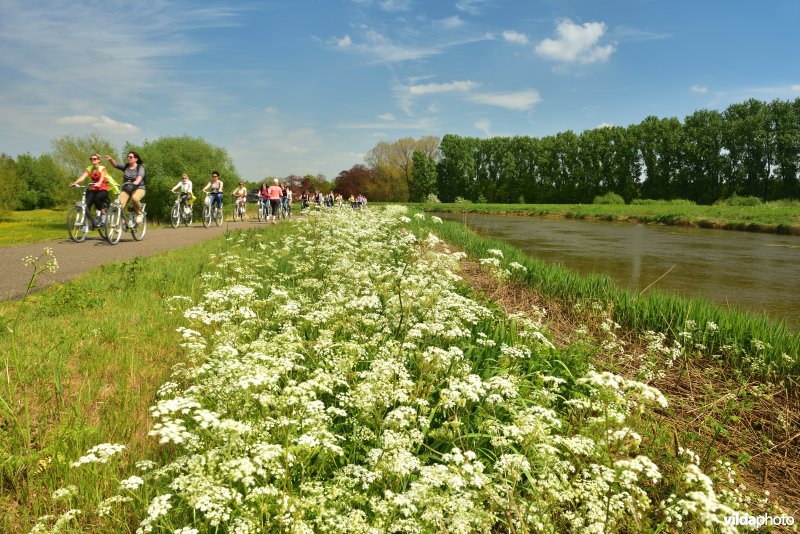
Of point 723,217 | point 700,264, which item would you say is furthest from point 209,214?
point 723,217

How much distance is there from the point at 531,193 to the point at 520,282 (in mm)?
84872

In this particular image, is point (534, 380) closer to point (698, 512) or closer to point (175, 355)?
point (698, 512)

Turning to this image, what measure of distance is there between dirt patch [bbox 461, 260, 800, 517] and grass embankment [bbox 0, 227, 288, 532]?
456 cm

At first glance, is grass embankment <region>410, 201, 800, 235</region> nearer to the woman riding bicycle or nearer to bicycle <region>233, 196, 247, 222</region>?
the woman riding bicycle

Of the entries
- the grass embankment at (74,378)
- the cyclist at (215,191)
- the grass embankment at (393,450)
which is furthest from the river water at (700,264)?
the cyclist at (215,191)

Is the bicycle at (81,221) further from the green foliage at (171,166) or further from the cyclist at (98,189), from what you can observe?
the green foliage at (171,166)

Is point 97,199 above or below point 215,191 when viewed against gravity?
below

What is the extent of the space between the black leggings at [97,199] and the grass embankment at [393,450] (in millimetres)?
9471

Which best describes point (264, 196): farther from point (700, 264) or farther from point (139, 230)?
point (700, 264)

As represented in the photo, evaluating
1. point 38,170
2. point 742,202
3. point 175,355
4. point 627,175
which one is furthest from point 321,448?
point 38,170

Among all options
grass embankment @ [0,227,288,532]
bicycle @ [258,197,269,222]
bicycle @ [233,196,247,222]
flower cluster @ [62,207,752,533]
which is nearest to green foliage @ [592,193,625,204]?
bicycle @ [258,197,269,222]

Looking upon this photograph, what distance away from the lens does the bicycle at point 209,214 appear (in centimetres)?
2081

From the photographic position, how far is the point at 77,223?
12.4 meters

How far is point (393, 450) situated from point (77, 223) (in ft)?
45.0
